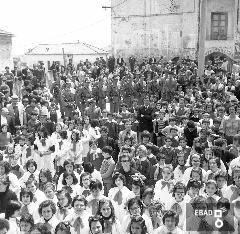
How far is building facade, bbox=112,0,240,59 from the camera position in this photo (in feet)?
82.5

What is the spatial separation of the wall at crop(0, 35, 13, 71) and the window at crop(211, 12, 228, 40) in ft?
37.0

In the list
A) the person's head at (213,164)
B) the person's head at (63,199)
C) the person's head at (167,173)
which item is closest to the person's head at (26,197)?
the person's head at (63,199)

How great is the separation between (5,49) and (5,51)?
0.10 m

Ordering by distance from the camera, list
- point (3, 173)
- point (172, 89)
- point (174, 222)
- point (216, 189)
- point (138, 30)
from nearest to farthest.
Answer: point (174, 222) → point (216, 189) → point (3, 173) → point (172, 89) → point (138, 30)

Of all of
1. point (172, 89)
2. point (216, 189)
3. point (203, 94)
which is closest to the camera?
point (216, 189)

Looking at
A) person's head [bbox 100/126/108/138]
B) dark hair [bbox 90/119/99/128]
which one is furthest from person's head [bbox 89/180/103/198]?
dark hair [bbox 90/119/99/128]

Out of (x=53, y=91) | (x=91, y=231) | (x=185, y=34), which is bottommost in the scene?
(x=91, y=231)

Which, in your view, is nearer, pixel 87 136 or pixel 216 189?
pixel 216 189

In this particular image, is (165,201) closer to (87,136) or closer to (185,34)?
(87,136)

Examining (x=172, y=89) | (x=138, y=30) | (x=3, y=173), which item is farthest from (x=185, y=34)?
(x=3, y=173)

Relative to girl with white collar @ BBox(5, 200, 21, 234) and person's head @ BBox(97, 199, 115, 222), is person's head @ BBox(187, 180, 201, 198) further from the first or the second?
girl with white collar @ BBox(5, 200, 21, 234)

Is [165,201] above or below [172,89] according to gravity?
below

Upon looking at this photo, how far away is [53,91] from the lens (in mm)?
15594

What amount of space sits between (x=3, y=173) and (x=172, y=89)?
27.3 ft
